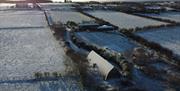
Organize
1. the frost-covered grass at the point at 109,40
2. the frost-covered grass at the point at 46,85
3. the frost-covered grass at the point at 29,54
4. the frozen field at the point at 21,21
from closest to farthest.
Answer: the frost-covered grass at the point at 46,85 < the frost-covered grass at the point at 29,54 < the frost-covered grass at the point at 109,40 < the frozen field at the point at 21,21

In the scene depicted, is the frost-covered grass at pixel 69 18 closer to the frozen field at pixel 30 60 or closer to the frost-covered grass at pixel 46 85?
the frozen field at pixel 30 60

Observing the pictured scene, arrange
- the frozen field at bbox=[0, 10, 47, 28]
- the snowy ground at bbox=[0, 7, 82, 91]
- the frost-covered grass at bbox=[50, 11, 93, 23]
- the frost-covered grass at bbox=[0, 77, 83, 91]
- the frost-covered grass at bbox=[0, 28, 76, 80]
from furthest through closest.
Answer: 1. the frost-covered grass at bbox=[50, 11, 93, 23]
2. the frozen field at bbox=[0, 10, 47, 28]
3. the frost-covered grass at bbox=[0, 28, 76, 80]
4. the snowy ground at bbox=[0, 7, 82, 91]
5. the frost-covered grass at bbox=[0, 77, 83, 91]

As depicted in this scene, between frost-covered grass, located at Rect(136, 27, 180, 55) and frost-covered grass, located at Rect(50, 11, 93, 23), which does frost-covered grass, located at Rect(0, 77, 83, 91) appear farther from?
frost-covered grass, located at Rect(50, 11, 93, 23)

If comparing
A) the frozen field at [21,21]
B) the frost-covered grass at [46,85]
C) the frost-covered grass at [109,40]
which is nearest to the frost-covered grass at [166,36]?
the frost-covered grass at [109,40]

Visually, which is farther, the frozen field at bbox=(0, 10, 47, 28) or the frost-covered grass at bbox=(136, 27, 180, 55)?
the frozen field at bbox=(0, 10, 47, 28)

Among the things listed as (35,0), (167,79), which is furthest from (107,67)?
(35,0)

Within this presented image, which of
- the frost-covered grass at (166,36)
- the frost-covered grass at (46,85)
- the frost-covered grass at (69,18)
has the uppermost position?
the frost-covered grass at (46,85)

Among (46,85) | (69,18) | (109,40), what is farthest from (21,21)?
(46,85)

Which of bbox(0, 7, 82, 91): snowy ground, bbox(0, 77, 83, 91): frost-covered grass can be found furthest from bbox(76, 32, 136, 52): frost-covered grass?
bbox(0, 77, 83, 91): frost-covered grass
